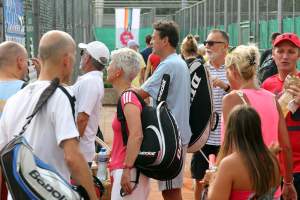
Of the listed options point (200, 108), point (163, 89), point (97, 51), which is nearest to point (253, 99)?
point (163, 89)

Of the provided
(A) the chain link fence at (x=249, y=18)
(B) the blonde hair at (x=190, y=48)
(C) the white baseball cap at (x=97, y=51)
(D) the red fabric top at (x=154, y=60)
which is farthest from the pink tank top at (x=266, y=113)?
(D) the red fabric top at (x=154, y=60)

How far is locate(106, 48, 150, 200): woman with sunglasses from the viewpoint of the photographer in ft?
9.41

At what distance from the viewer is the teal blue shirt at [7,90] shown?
308cm

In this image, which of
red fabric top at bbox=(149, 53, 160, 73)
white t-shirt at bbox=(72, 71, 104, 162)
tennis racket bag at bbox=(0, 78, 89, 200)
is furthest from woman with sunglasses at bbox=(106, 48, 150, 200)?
red fabric top at bbox=(149, 53, 160, 73)

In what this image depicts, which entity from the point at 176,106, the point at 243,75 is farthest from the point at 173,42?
the point at 243,75

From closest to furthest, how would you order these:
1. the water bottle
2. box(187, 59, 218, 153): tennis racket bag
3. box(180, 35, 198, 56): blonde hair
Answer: box(187, 59, 218, 153): tennis racket bag → the water bottle → box(180, 35, 198, 56): blonde hair

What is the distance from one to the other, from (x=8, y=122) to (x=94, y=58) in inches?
72.1

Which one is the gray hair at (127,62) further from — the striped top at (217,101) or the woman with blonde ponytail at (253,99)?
the striped top at (217,101)

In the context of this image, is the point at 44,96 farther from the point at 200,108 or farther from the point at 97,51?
the point at 200,108

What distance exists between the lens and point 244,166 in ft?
7.22

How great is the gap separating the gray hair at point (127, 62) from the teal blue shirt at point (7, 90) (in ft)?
2.79

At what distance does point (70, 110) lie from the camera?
6.75ft

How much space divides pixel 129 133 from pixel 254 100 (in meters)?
0.98

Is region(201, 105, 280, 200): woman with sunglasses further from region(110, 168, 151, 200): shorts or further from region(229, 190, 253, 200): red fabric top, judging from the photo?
region(110, 168, 151, 200): shorts
